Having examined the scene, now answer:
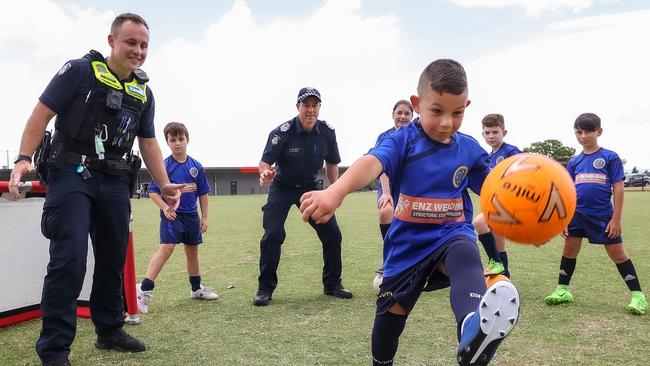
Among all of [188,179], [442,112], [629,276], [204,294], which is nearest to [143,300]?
[204,294]

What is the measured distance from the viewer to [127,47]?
3.85 metres

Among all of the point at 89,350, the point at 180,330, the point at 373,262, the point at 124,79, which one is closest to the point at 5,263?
the point at 89,350

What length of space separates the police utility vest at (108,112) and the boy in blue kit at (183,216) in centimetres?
169

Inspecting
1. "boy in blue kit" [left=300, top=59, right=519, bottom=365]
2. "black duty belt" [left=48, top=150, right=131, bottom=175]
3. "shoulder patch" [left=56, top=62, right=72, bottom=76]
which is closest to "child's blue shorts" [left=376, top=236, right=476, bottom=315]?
"boy in blue kit" [left=300, top=59, right=519, bottom=365]

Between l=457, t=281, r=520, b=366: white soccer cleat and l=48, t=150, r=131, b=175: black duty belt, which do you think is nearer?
l=457, t=281, r=520, b=366: white soccer cleat

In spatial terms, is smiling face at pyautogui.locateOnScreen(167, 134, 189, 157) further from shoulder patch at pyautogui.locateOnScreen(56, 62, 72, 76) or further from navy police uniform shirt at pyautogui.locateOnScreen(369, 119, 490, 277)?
navy police uniform shirt at pyautogui.locateOnScreen(369, 119, 490, 277)

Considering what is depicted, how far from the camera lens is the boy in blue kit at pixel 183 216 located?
5.83 metres

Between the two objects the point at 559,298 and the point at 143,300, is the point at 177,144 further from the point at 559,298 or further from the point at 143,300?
the point at 559,298

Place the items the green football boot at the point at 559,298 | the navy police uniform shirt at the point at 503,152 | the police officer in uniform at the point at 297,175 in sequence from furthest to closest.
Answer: the navy police uniform shirt at the point at 503,152 < the police officer in uniform at the point at 297,175 < the green football boot at the point at 559,298

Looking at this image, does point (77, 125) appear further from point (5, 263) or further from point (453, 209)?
point (453, 209)

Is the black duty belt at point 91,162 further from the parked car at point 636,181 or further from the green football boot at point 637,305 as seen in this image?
the parked car at point 636,181

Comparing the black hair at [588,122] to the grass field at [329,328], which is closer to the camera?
the grass field at [329,328]

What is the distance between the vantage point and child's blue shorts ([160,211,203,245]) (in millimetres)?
5945

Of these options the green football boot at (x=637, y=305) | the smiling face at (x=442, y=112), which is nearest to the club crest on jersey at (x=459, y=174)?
the smiling face at (x=442, y=112)
